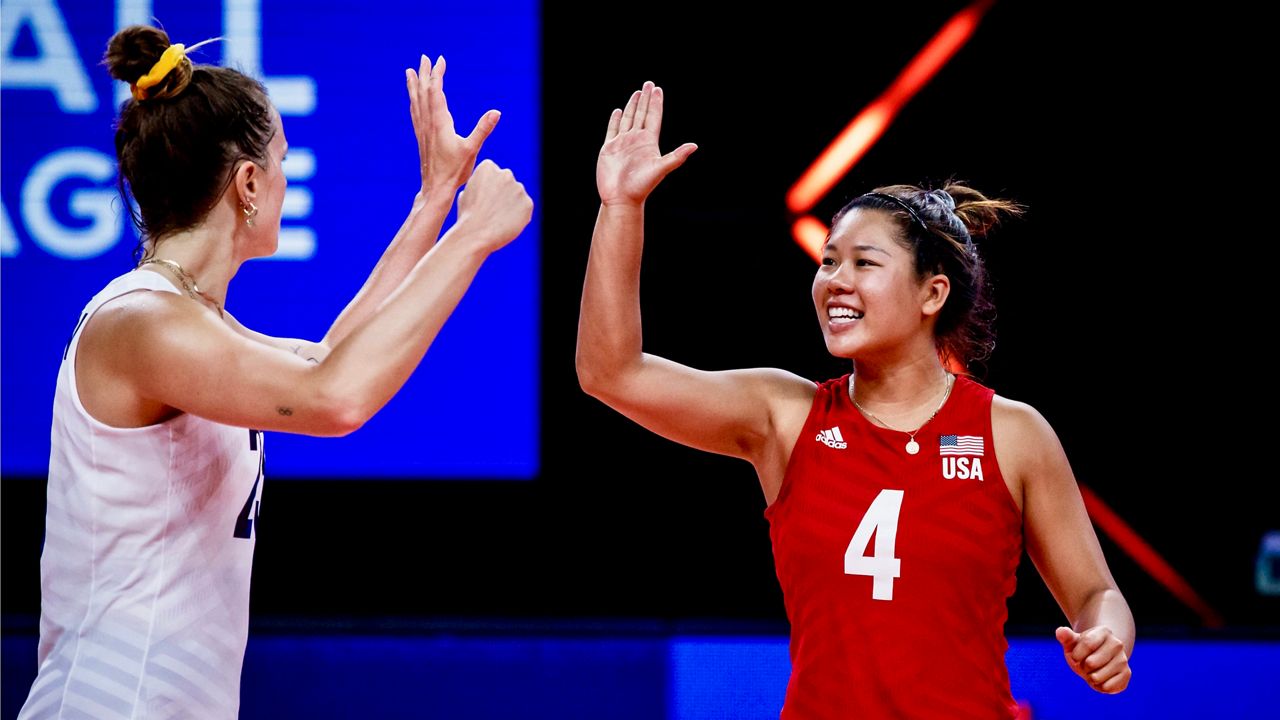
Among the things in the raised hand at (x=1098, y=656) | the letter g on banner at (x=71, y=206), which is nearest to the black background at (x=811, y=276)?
the letter g on banner at (x=71, y=206)

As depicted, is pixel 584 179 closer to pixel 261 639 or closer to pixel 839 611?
pixel 261 639

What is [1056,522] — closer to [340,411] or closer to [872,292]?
[872,292]

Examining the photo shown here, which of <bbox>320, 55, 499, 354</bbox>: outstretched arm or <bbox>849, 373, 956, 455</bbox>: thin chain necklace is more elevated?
<bbox>320, 55, 499, 354</bbox>: outstretched arm

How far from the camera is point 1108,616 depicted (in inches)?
70.3

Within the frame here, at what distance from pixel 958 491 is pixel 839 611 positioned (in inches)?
9.6

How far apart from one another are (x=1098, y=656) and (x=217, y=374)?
112 centimetres

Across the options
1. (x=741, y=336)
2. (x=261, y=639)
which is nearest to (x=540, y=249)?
(x=741, y=336)

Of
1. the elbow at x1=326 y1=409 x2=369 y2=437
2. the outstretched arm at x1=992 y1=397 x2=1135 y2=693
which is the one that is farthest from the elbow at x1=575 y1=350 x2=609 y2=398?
the outstretched arm at x1=992 y1=397 x2=1135 y2=693

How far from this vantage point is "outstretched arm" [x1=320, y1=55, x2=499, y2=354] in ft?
6.26

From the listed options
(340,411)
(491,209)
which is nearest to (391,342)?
(340,411)

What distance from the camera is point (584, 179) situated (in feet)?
10.4

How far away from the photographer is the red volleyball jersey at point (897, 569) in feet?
5.74

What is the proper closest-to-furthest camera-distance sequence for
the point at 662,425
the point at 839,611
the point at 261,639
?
the point at 839,611, the point at 662,425, the point at 261,639

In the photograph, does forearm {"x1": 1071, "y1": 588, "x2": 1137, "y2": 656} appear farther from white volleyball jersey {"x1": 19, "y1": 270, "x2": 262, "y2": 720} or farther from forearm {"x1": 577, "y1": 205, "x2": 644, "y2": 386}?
white volleyball jersey {"x1": 19, "y1": 270, "x2": 262, "y2": 720}
